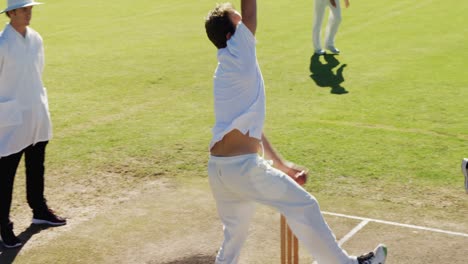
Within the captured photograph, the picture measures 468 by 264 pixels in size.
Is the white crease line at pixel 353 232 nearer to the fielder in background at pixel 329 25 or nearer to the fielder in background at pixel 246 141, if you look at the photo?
the fielder in background at pixel 246 141

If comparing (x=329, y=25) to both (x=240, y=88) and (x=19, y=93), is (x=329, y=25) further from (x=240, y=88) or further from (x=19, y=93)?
(x=240, y=88)

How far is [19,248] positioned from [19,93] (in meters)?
1.68

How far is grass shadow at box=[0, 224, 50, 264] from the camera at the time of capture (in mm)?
8516

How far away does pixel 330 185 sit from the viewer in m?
10.3

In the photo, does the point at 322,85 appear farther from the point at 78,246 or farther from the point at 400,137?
the point at 78,246

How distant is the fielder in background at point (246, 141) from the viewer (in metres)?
6.74

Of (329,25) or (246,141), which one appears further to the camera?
(329,25)

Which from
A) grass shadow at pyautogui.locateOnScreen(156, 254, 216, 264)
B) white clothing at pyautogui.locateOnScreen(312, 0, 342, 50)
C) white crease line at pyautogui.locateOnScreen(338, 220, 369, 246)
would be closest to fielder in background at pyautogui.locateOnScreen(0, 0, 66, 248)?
grass shadow at pyautogui.locateOnScreen(156, 254, 216, 264)

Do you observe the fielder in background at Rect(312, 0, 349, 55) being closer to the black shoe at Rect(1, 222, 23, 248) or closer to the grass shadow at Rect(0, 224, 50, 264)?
the grass shadow at Rect(0, 224, 50, 264)

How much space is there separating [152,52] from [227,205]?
12.8 meters

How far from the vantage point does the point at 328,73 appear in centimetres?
1648

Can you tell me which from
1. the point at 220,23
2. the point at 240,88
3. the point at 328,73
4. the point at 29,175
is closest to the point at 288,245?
the point at 240,88

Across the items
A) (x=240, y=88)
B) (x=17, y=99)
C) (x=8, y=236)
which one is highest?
(x=240, y=88)

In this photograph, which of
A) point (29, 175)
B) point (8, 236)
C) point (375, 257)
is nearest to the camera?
point (375, 257)
